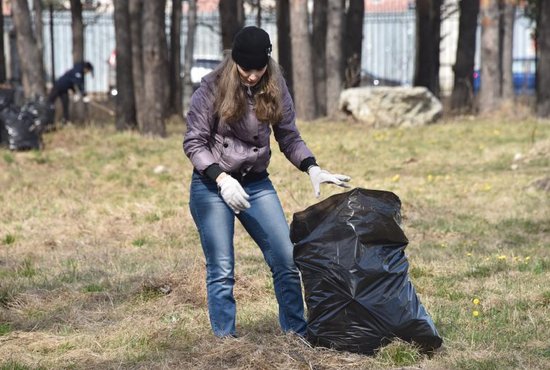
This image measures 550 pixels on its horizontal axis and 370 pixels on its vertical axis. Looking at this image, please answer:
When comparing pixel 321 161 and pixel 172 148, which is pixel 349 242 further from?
pixel 172 148

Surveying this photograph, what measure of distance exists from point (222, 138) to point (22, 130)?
11788mm

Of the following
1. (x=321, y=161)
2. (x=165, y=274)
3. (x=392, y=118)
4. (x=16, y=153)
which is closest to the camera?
(x=165, y=274)

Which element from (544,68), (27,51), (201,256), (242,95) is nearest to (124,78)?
(27,51)

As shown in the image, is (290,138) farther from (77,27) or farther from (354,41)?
(77,27)

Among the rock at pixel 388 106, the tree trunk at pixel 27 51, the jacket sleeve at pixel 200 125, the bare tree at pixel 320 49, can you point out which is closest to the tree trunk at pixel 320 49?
the bare tree at pixel 320 49

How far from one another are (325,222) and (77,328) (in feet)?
6.37

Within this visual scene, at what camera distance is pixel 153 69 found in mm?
17812

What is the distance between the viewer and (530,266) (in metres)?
8.37

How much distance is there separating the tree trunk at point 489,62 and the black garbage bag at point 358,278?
1534 centimetres

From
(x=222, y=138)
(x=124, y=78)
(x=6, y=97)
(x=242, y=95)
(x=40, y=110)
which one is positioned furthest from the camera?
(x=124, y=78)

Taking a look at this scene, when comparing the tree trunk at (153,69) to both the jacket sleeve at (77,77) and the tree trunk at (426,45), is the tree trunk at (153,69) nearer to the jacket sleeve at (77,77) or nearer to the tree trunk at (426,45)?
the jacket sleeve at (77,77)

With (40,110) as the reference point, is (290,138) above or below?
above

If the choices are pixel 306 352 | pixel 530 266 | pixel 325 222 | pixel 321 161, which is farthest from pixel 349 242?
pixel 321 161

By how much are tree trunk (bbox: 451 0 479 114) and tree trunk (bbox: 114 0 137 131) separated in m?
6.87
